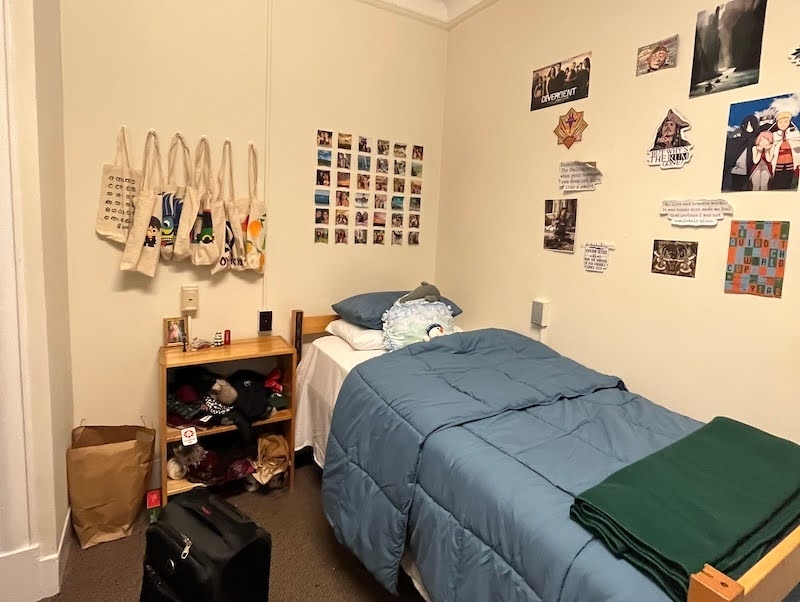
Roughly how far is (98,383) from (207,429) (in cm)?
56

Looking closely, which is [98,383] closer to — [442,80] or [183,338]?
[183,338]

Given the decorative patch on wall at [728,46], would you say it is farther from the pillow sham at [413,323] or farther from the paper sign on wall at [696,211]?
the pillow sham at [413,323]

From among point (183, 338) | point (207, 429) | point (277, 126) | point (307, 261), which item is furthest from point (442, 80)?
point (207, 429)

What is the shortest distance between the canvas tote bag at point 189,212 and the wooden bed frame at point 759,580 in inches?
84.2

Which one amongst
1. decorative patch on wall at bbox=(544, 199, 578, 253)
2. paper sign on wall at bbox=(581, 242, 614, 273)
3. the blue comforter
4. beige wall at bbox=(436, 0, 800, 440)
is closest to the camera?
the blue comforter

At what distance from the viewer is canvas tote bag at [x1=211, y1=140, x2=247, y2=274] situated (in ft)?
7.63

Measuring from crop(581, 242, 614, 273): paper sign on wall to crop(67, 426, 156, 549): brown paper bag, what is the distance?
2.03 m

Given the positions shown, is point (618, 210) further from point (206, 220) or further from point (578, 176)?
point (206, 220)

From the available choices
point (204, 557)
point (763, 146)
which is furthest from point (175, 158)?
point (763, 146)

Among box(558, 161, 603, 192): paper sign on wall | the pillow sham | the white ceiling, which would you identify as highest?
the white ceiling

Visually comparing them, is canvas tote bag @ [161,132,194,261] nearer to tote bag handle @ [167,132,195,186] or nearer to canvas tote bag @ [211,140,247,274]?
tote bag handle @ [167,132,195,186]

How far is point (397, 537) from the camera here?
1.48m

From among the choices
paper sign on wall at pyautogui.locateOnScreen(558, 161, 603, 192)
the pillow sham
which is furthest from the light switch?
paper sign on wall at pyautogui.locateOnScreen(558, 161, 603, 192)

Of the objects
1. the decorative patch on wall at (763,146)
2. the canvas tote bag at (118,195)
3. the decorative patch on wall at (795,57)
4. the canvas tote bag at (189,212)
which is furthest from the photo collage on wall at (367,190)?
the decorative patch on wall at (795,57)
